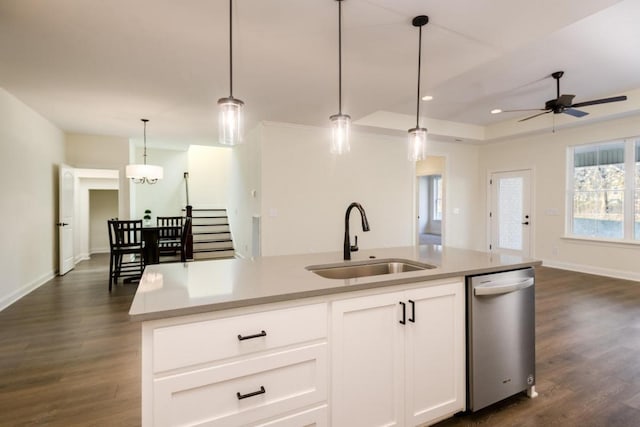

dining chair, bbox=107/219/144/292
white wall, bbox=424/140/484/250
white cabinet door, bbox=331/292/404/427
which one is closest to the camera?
white cabinet door, bbox=331/292/404/427

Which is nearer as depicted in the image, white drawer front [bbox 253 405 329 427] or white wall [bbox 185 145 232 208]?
white drawer front [bbox 253 405 329 427]

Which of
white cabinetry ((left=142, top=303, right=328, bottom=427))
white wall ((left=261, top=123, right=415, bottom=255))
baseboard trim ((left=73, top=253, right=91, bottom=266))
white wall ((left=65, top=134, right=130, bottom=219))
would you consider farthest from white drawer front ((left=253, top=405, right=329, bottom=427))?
baseboard trim ((left=73, top=253, right=91, bottom=266))

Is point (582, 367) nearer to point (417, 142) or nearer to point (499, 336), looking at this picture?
point (499, 336)

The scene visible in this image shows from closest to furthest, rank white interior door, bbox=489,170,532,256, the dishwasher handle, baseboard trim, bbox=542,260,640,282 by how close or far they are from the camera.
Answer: the dishwasher handle → baseboard trim, bbox=542,260,640,282 → white interior door, bbox=489,170,532,256

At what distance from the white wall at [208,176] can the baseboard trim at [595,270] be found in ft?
24.5

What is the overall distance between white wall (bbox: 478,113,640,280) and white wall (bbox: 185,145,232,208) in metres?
6.94

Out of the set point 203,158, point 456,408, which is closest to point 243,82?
point 456,408

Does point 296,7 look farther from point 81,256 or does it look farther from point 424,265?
point 81,256

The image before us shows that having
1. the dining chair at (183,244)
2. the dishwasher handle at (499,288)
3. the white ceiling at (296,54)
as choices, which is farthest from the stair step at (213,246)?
the dishwasher handle at (499,288)

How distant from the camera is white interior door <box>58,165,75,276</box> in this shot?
17.0 feet

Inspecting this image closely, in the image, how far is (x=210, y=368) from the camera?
1160mm

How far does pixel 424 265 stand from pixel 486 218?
5.92 m

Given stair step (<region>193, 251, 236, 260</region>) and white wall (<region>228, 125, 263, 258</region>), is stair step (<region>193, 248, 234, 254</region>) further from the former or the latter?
white wall (<region>228, 125, 263, 258</region>)

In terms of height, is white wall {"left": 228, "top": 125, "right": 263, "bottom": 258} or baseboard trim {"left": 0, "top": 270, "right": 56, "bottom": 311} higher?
white wall {"left": 228, "top": 125, "right": 263, "bottom": 258}
